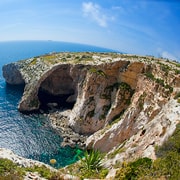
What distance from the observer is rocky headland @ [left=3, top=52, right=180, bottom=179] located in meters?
33.9

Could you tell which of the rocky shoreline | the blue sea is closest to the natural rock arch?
the rocky shoreline

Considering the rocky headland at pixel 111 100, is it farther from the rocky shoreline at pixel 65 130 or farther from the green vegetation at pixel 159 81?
the green vegetation at pixel 159 81

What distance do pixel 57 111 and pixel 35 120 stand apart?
8011 mm

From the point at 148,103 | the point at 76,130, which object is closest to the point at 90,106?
the point at 76,130

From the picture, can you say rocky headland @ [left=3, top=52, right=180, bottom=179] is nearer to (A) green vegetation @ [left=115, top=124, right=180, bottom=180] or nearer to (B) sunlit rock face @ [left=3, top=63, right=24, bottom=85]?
(A) green vegetation @ [left=115, top=124, right=180, bottom=180]

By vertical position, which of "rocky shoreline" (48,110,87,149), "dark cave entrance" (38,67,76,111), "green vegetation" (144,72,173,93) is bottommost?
"rocky shoreline" (48,110,87,149)

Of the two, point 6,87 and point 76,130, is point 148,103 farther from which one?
point 6,87

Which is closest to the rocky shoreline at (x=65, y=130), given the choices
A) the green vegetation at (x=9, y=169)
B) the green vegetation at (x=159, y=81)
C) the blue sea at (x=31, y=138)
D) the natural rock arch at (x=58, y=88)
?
the blue sea at (x=31, y=138)

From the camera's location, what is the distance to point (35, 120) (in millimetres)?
62125

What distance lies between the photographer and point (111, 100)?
57281 millimetres

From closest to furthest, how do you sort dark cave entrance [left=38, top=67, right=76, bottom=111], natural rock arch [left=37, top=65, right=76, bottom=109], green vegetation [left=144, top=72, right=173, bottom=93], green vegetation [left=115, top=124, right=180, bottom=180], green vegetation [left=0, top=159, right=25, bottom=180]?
green vegetation [left=115, top=124, right=180, bottom=180] < green vegetation [left=0, top=159, right=25, bottom=180] < green vegetation [left=144, top=72, right=173, bottom=93] < natural rock arch [left=37, top=65, right=76, bottom=109] < dark cave entrance [left=38, top=67, right=76, bottom=111]

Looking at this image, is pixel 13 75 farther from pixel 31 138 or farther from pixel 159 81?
pixel 159 81

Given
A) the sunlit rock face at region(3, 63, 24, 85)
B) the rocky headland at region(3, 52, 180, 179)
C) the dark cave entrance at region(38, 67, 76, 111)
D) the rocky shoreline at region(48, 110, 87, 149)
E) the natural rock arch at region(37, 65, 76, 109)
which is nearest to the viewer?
the rocky headland at region(3, 52, 180, 179)

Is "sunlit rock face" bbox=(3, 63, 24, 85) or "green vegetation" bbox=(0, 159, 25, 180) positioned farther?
"sunlit rock face" bbox=(3, 63, 24, 85)
